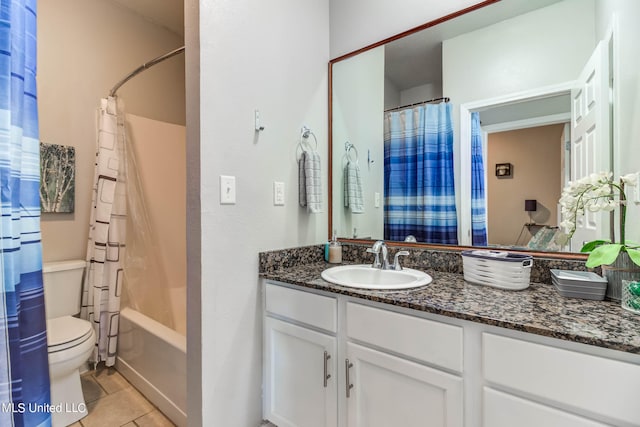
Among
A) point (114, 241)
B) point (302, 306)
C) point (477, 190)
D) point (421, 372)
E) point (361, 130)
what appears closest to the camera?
point (421, 372)

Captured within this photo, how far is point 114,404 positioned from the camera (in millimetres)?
1702

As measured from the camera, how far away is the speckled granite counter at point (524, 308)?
73 cm

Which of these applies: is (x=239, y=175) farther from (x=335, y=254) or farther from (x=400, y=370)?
(x=400, y=370)

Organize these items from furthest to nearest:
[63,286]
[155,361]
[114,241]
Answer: [114,241] < [63,286] < [155,361]

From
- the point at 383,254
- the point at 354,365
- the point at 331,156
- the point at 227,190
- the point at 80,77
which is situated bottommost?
the point at 354,365

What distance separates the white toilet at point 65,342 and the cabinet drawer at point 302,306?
104cm

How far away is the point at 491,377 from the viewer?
84 cm

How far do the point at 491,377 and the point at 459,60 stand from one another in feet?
4.45

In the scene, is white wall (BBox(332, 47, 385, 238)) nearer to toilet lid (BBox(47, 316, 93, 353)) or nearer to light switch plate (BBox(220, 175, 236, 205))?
light switch plate (BBox(220, 175, 236, 205))

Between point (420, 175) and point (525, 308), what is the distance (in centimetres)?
84

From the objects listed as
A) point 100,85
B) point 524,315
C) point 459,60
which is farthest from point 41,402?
point 100,85

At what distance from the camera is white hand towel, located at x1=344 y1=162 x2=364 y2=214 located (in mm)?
1791

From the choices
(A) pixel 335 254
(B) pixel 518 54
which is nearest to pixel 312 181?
(A) pixel 335 254

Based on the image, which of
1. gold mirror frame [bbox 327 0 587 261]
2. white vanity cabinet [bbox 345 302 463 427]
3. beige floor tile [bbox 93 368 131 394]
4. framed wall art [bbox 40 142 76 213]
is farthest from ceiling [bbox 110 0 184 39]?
beige floor tile [bbox 93 368 131 394]
